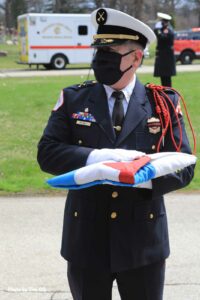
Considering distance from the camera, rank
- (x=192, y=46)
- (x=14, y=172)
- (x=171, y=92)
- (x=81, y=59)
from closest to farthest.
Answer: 1. (x=171, y=92)
2. (x=14, y=172)
3. (x=81, y=59)
4. (x=192, y=46)

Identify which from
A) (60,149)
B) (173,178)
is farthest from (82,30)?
(173,178)

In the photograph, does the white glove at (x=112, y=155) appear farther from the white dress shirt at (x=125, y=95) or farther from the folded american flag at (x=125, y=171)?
the white dress shirt at (x=125, y=95)

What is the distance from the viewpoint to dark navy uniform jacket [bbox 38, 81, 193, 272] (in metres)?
2.33

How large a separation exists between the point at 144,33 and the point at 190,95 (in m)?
11.3

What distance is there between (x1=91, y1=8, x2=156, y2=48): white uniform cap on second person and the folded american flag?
0.52 meters

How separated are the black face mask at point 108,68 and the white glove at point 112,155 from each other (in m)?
0.31

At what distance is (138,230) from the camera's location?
7.72ft

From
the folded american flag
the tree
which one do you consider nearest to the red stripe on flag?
the folded american flag

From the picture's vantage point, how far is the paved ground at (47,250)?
381cm

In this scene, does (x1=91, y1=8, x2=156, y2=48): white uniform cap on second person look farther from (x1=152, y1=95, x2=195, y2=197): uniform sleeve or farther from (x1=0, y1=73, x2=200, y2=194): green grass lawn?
(x1=0, y1=73, x2=200, y2=194): green grass lawn

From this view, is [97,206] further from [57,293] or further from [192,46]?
[192,46]

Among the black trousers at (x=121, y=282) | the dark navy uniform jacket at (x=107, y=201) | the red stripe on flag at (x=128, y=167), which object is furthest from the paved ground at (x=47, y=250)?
the red stripe on flag at (x=128, y=167)

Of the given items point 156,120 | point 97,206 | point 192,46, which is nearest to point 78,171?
point 97,206

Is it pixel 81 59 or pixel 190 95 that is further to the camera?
pixel 81 59
